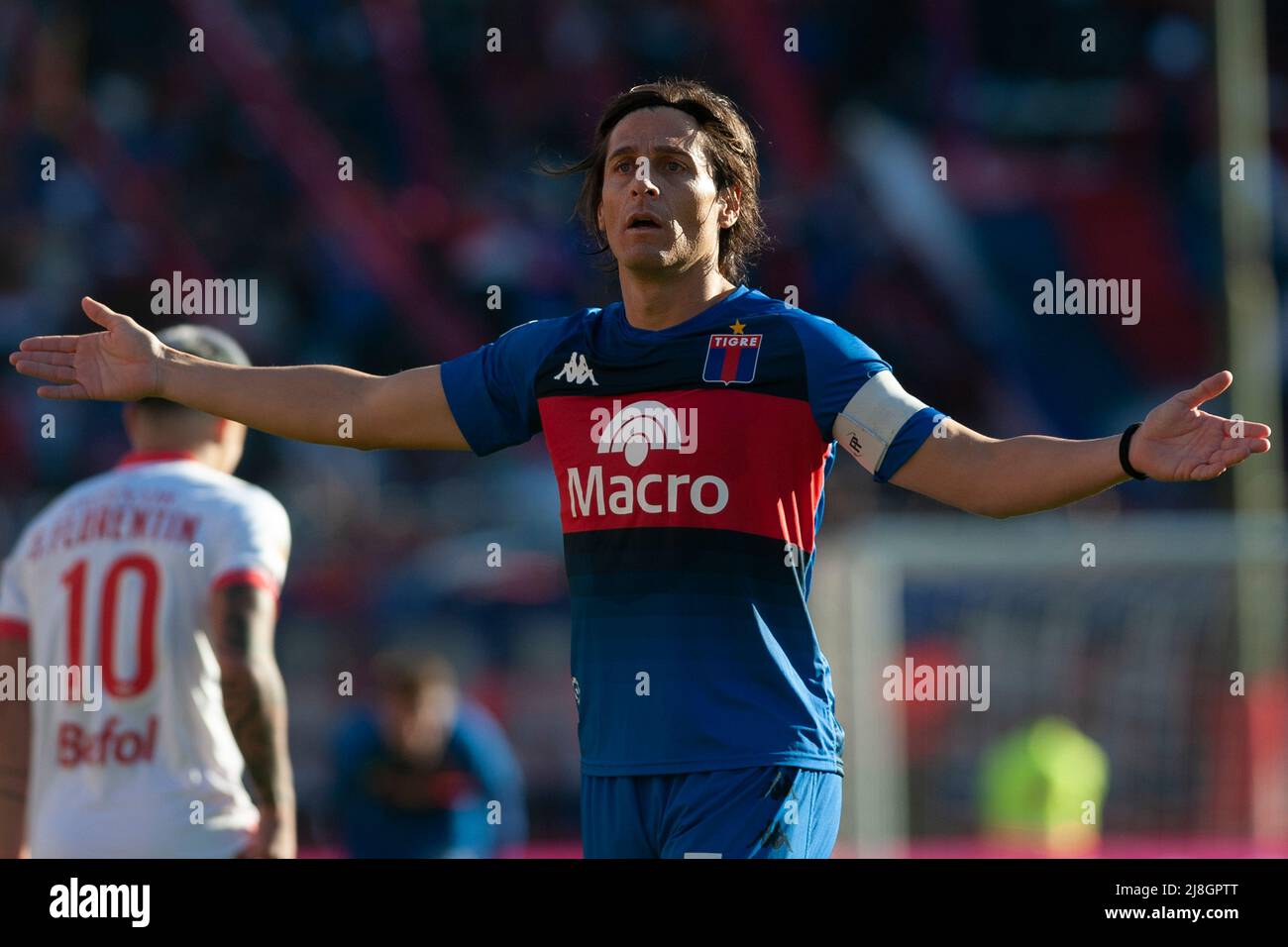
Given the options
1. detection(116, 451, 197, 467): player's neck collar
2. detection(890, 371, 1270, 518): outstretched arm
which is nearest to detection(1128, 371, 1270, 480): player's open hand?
detection(890, 371, 1270, 518): outstretched arm

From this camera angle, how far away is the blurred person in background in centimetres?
749

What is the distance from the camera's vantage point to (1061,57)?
666 inches

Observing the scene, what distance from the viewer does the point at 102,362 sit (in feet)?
12.5

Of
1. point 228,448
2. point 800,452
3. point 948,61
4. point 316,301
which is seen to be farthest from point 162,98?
point 800,452

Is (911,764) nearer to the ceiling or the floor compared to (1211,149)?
nearer to the floor

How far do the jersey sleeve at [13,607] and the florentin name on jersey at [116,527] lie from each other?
0.26 feet

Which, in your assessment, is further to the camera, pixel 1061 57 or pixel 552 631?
pixel 1061 57

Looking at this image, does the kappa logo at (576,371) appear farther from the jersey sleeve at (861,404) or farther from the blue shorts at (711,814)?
the blue shorts at (711,814)

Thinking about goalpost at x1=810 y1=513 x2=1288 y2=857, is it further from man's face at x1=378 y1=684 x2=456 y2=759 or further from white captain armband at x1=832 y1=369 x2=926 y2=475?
white captain armband at x1=832 y1=369 x2=926 y2=475

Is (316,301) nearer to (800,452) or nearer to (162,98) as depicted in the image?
(162,98)

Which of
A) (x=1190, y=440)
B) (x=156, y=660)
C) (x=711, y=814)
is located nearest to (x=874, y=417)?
(x=1190, y=440)

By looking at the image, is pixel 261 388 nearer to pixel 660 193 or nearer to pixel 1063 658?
pixel 660 193

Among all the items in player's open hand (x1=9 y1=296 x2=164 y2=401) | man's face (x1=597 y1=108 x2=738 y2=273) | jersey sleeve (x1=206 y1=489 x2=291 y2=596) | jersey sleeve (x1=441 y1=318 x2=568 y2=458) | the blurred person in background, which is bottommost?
the blurred person in background

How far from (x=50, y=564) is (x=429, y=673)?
3.24 m
